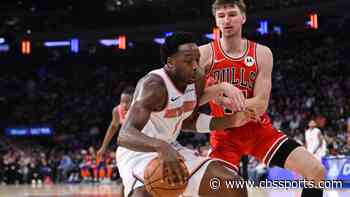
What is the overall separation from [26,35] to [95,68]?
3750 mm

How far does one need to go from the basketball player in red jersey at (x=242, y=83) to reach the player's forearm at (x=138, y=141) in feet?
3.83

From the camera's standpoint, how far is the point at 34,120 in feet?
81.5

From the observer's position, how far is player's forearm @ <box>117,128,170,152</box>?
9.97 feet

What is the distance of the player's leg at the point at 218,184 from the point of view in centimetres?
364

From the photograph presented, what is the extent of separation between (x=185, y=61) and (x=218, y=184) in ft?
2.64

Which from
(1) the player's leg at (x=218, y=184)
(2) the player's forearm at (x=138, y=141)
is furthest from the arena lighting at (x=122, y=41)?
(2) the player's forearm at (x=138, y=141)

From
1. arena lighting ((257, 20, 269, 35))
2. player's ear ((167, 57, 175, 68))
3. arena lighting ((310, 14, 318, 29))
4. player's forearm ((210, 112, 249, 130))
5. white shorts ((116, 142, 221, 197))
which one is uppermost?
player's ear ((167, 57, 175, 68))

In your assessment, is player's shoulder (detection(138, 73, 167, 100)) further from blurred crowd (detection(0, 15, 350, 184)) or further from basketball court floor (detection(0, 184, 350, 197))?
blurred crowd (detection(0, 15, 350, 184))

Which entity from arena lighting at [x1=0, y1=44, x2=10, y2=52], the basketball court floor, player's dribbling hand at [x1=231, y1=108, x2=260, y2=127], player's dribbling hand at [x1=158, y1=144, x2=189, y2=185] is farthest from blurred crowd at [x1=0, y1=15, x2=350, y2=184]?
player's dribbling hand at [x1=158, y1=144, x2=189, y2=185]

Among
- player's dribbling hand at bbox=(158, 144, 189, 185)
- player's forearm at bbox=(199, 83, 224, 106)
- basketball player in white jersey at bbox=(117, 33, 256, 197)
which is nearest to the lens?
player's dribbling hand at bbox=(158, 144, 189, 185)

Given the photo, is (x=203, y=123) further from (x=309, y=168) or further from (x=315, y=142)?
(x=315, y=142)

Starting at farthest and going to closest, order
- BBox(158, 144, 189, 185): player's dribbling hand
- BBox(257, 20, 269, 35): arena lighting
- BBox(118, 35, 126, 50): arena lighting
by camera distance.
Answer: BBox(118, 35, 126, 50): arena lighting → BBox(257, 20, 269, 35): arena lighting → BBox(158, 144, 189, 185): player's dribbling hand

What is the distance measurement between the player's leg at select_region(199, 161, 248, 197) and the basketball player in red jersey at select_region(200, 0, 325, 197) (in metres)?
0.52

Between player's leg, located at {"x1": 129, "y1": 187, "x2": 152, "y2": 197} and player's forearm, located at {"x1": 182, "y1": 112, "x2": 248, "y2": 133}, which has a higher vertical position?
player's forearm, located at {"x1": 182, "y1": 112, "x2": 248, "y2": 133}
